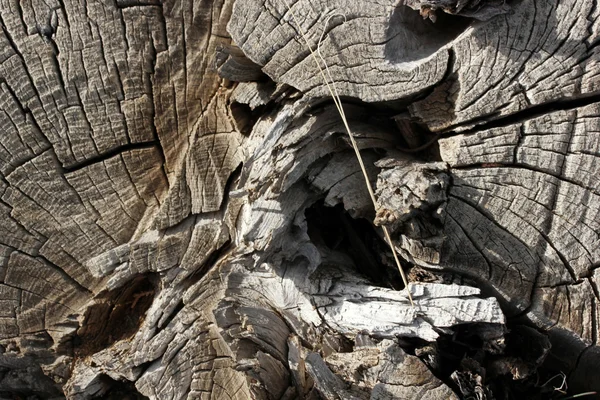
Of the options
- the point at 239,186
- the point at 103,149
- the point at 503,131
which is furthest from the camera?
the point at 103,149

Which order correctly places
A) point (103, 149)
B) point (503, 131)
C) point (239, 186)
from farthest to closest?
point (103, 149) → point (239, 186) → point (503, 131)

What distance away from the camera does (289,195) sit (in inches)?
86.9

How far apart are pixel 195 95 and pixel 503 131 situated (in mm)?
1336

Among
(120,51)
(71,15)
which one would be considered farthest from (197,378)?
(71,15)

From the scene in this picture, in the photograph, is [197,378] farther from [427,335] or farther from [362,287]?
[427,335]

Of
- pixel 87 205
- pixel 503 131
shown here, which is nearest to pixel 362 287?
pixel 503 131

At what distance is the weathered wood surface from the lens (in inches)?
78.7

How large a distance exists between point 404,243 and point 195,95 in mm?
1147

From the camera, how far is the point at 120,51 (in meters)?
2.31

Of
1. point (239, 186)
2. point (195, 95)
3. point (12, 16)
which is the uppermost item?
point (12, 16)

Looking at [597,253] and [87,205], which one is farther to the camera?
[87,205]

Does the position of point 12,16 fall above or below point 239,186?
above

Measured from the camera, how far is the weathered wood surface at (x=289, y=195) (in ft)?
6.56

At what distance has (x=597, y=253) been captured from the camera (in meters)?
2.09
